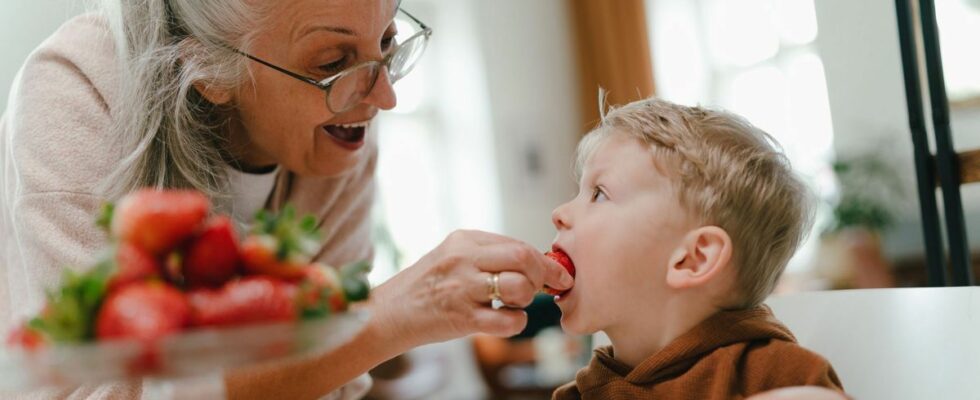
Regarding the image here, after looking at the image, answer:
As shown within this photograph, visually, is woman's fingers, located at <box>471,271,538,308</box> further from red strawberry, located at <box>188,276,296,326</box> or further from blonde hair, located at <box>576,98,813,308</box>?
red strawberry, located at <box>188,276,296,326</box>

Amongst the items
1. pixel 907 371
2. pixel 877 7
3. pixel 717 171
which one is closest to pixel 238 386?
pixel 717 171

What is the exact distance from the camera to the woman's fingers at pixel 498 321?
1145mm

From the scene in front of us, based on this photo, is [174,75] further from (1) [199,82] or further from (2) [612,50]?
(2) [612,50]

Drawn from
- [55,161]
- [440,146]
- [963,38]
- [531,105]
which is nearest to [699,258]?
[55,161]

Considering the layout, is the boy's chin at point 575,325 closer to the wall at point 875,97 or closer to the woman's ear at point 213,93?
the woman's ear at point 213,93

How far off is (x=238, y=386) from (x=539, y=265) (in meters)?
0.50

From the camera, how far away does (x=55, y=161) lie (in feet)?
4.34

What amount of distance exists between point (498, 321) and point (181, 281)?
0.50 metres

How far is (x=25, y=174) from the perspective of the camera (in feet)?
4.32

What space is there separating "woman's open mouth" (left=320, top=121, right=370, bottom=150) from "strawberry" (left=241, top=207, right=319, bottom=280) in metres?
0.82

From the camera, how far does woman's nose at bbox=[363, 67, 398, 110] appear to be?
150 centimetres

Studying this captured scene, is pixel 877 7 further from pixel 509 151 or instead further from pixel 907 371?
pixel 509 151

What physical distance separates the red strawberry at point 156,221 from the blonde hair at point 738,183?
2.56 feet

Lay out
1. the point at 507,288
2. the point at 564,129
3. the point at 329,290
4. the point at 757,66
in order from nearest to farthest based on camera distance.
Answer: the point at 329,290 < the point at 507,288 < the point at 757,66 < the point at 564,129
